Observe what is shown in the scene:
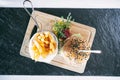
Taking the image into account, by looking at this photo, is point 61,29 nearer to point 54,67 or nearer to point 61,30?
point 61,30

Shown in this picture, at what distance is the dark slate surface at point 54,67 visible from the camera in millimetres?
966

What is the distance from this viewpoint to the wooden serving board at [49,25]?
3.13 feet

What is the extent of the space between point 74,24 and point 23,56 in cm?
23

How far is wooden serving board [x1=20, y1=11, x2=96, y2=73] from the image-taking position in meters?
0.95

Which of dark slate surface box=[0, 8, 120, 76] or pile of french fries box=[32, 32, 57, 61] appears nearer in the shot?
pile of french fries box=[32, 32, 57, 61]

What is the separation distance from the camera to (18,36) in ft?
3.18

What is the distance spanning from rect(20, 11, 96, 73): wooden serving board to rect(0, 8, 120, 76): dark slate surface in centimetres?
2

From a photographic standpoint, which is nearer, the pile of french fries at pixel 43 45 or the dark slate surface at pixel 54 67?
the pile of french fries at pixel 43 45

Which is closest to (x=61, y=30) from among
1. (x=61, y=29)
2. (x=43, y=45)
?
(x=61, y=29)

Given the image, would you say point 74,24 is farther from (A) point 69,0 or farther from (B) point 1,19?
(B) point 1,19

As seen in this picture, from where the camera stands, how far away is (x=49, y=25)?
3.15 ft

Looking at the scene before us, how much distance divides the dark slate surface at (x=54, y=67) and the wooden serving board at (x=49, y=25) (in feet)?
0.06

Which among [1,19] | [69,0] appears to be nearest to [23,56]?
[1,19]

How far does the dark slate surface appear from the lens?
38.0 inches
